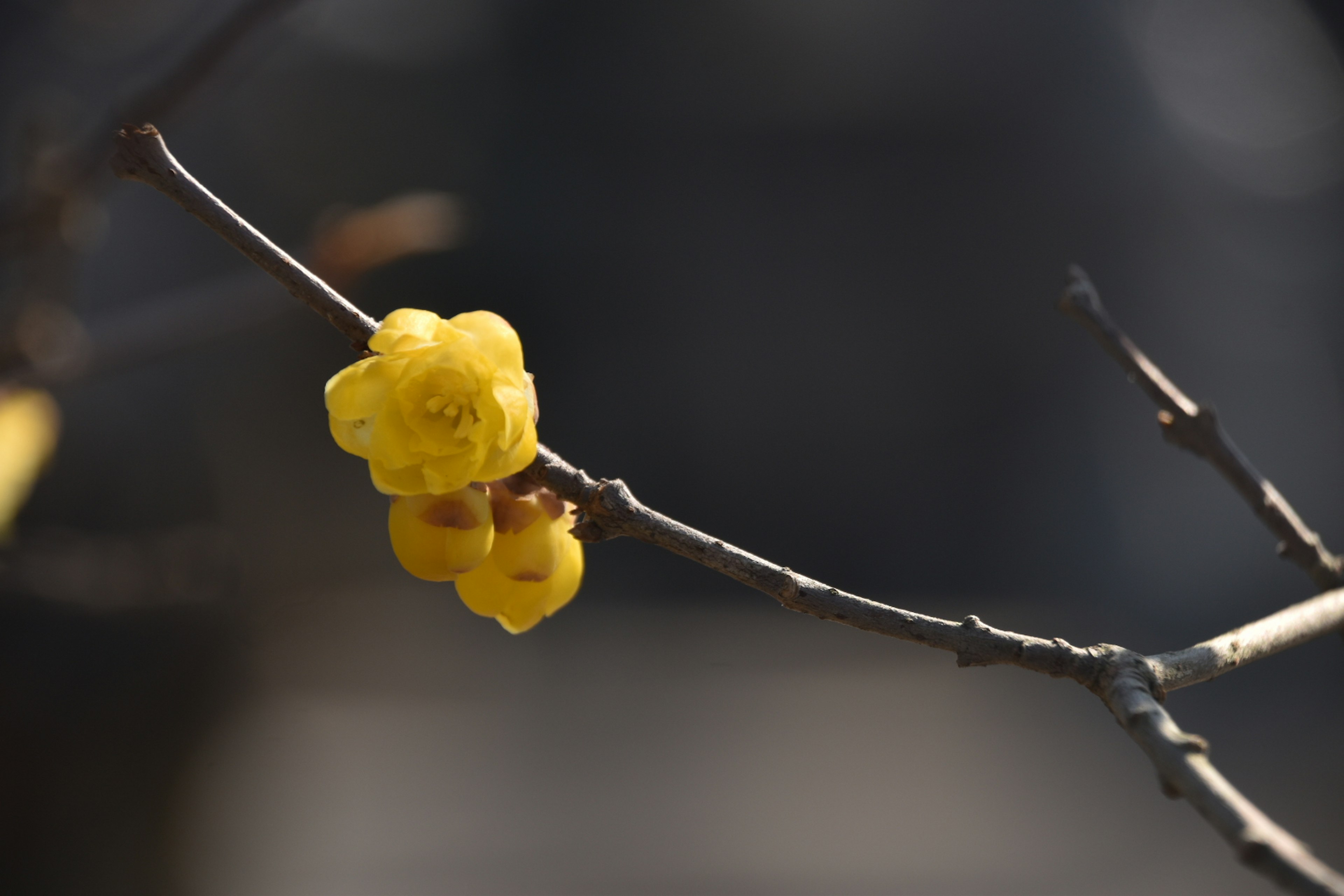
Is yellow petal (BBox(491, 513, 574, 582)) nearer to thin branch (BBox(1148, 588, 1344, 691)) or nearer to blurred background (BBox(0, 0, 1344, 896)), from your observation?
thin branch (BBox(1148, 588, 1344, 691))

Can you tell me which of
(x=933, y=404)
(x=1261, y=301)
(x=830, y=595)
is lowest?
(x=830, y=595)

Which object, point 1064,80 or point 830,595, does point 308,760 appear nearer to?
point 830,595

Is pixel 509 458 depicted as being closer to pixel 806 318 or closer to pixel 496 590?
pixel 496 590

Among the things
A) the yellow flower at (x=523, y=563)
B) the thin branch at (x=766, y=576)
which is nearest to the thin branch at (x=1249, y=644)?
the thin branch at (x=766, y=576)

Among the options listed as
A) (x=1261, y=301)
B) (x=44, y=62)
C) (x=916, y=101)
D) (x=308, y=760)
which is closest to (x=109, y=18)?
(x=44, y=62)

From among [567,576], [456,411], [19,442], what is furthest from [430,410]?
[19,442]

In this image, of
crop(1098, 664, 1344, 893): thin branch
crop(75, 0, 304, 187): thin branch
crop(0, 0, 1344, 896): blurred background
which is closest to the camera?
crop(1098, 664, 1344, 893): thin branch

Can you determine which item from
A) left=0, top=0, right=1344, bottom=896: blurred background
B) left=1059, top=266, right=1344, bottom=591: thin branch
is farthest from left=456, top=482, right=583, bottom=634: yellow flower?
left=0, top=0, right=1344, bottom=896: blurred background

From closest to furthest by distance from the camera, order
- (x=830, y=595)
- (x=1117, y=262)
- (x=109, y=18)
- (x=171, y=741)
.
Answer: (x=830, y=595), (x=109, y=18), (x=171, y=741), (x=1117, y=262)
